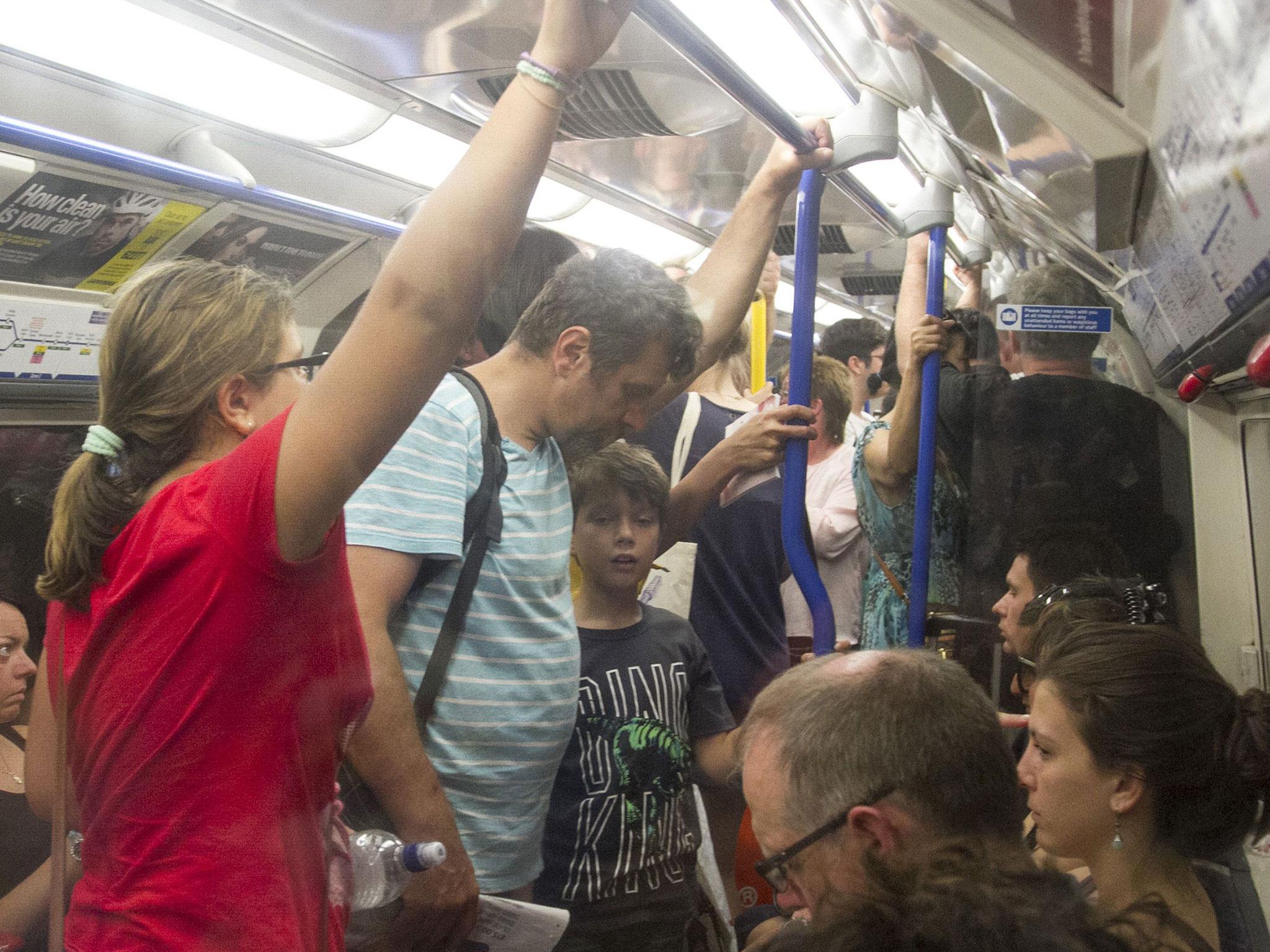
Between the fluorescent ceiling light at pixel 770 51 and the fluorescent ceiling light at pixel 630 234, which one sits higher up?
the fluorescent ceiling light at pixel 770 51

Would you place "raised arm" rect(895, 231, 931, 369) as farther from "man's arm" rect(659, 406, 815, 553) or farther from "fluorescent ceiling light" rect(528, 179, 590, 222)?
"fluorescent ceiling light" rect(528, 179, 590, 222)

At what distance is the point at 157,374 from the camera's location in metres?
0.86

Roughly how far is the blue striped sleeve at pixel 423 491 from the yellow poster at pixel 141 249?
32 cm

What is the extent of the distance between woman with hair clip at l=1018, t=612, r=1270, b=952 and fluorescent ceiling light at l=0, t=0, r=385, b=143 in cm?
130

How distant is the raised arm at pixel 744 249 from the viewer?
1.60m

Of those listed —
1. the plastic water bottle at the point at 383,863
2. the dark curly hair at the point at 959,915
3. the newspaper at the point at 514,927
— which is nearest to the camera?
the dark curly hair at the point at 959,915

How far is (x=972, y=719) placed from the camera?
3.61ft

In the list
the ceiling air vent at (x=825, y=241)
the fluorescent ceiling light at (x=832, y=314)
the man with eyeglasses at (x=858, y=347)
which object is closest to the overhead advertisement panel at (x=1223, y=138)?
the ceiling air vent at (x=825, y=241)

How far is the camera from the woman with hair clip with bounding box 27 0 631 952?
80 centimetres

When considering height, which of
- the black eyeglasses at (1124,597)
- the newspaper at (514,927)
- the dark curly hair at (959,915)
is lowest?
the newspaper at (514,927)

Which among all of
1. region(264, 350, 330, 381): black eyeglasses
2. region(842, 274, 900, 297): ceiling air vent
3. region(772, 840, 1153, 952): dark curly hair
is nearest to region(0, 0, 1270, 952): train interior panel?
region(264, 350, 330, 381): black eyeglasses

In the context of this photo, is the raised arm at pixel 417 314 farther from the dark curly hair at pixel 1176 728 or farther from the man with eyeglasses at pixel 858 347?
the man with eyeglasses at pixel 858 347

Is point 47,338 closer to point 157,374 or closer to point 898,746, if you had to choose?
point 157,374

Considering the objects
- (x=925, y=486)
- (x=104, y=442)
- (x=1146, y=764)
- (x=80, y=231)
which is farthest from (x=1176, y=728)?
(x=80, y=231)
